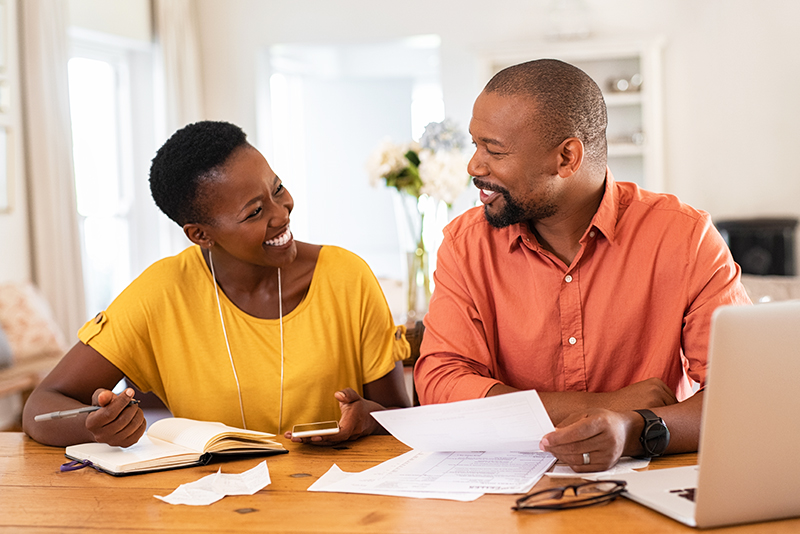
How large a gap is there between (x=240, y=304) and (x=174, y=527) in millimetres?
724

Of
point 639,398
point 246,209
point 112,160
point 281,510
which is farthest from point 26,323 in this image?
point 639,398

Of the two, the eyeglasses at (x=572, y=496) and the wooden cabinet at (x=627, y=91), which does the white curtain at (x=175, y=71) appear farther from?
the eyeglasses at (x=572, y=496)

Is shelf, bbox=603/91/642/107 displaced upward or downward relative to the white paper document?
upward

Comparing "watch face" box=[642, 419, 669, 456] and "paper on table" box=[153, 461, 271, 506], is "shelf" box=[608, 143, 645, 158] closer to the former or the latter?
"watch face" box=[642, 419, 669, 456]

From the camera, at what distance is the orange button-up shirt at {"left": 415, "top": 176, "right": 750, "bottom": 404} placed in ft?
4.78

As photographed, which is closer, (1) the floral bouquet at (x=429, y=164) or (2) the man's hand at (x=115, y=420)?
(2) the man's hand at (x=115, y=420)

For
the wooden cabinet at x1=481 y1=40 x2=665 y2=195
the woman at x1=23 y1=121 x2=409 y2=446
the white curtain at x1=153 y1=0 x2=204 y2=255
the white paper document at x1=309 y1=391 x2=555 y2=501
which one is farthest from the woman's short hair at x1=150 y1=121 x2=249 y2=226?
the wooden cabinet at x1=481 y1=40 x2=665 y2=195

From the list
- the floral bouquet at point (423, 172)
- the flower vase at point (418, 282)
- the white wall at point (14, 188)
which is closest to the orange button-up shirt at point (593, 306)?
the floral bouquet at point (423, 172)

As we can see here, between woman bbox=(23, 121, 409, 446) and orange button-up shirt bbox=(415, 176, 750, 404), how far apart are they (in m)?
0.19

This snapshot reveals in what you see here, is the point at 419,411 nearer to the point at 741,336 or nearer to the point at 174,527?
the point at 174,527

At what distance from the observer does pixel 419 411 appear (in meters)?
1.18

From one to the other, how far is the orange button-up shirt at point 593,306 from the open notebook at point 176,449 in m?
0.36

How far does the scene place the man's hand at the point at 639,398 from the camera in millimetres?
1287

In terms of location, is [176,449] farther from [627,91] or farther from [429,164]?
[627,91]
